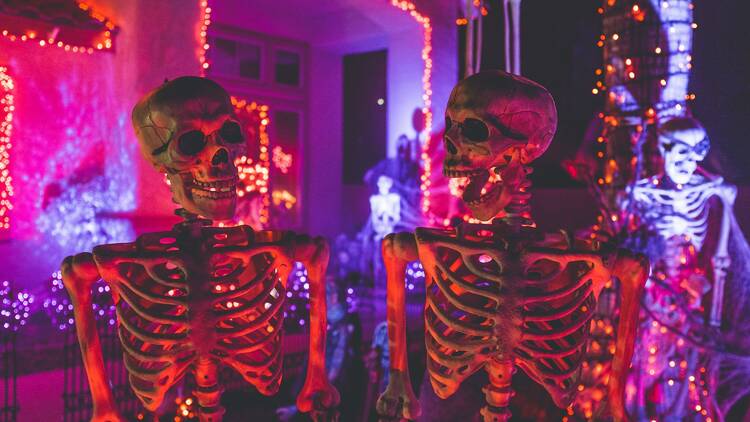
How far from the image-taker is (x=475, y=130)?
177 centimetres

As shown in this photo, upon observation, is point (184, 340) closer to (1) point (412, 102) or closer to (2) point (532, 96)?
(2) point (532, 96)

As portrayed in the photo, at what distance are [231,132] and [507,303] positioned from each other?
96 cm

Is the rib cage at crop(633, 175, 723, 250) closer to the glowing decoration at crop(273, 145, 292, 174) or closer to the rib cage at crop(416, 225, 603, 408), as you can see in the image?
the rib cage at crop(416, 225, 603, 408)

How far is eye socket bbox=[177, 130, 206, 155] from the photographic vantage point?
179 cm

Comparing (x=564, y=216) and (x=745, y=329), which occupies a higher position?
(x=564, y=216)

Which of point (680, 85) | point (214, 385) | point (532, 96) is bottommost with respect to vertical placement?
point (214, 385)

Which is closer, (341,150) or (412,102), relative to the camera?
(412,102)

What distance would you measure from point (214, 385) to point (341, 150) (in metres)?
10.4

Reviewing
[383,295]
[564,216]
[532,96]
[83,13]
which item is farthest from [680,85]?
[83,13]

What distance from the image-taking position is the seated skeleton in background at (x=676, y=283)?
3771mm

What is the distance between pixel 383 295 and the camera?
8.83 metres

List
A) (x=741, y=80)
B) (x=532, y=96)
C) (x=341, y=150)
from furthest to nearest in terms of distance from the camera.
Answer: (x=341, y=150)
(x=741, y=80)
(x=532, y=96)

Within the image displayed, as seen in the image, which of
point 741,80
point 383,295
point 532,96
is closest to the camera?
point 532,96

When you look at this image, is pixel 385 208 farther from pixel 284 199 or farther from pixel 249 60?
pixel 249 60
